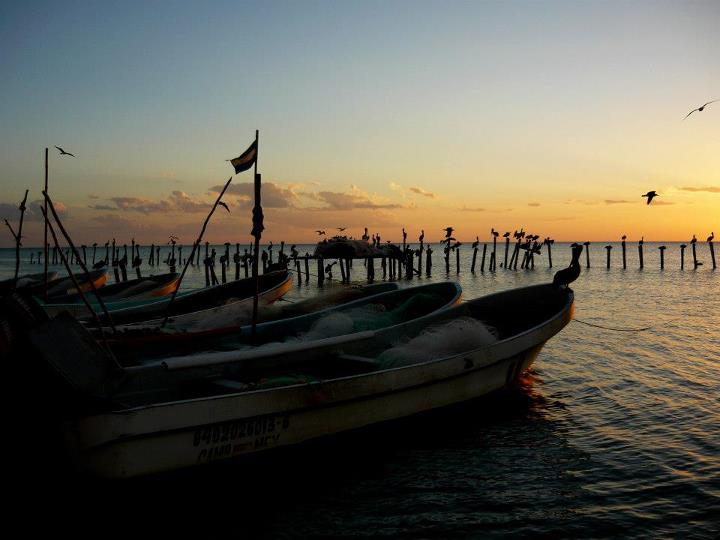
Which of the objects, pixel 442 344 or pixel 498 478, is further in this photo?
pixel 442 344

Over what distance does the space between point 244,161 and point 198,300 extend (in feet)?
24.1

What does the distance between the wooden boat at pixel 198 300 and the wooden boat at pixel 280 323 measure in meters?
1.33

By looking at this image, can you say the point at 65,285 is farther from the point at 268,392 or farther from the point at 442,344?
the point at 268,392

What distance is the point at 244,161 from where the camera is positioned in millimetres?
9391

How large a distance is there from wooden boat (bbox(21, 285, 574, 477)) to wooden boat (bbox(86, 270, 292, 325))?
19.9 ft

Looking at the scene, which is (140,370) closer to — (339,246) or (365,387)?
(365,387)

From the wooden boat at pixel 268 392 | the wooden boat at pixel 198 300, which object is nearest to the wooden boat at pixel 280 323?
the wooden boat at pixel 268 392

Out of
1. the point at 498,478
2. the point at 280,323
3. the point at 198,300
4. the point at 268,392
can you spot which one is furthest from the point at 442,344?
the point at 198,300

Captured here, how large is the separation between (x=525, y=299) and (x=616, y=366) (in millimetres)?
3465

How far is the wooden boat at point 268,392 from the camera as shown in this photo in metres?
5.84

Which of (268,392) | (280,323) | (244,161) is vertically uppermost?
(244,161)

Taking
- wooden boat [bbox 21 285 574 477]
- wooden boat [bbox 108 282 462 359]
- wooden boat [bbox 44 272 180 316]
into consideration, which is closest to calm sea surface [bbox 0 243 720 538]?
wooden boat [bbox 21 285 574 477]

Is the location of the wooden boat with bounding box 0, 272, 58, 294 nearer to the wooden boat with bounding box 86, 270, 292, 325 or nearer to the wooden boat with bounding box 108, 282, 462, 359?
the wooden boat with bounding box 86, 270, 292, 325

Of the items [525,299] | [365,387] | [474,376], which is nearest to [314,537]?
[365,387]
